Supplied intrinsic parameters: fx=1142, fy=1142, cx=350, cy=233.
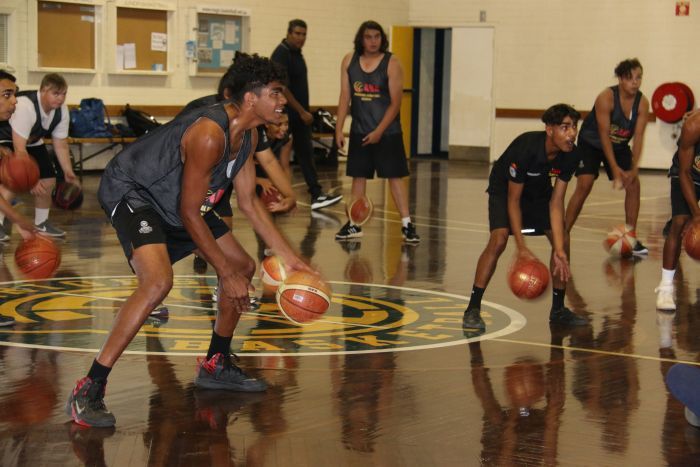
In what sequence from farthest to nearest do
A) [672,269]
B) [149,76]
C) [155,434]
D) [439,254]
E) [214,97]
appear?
[149,76], [439,254], [672,269], [214,97], [155,434]

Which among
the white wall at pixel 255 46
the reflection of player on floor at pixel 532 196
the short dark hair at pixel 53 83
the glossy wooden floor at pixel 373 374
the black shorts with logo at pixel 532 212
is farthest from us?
the white wall at pixel 255 46

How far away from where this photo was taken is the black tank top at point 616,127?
11.5 metres

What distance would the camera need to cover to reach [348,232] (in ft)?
40.2

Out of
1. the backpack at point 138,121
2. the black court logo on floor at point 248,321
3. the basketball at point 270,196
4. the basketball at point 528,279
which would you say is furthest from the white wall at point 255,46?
the basketball at point 528,279

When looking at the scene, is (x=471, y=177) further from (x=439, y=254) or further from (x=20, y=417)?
(x=20, y=417)

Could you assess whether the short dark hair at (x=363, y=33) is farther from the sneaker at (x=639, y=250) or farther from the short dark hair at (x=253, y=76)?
the short dark hair at (x=253, y=76)

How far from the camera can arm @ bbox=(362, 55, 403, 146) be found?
1209 centimetres

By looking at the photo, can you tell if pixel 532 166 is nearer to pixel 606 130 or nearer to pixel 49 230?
pixel 606 130

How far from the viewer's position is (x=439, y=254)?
11328 millimetres

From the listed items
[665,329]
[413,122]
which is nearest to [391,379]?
[665,329]

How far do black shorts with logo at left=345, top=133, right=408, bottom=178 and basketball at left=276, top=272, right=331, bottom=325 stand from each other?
6.39 m

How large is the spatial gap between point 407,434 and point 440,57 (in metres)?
21.2

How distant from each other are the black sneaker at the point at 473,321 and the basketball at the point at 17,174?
176 inches

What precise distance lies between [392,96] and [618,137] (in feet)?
7.83
